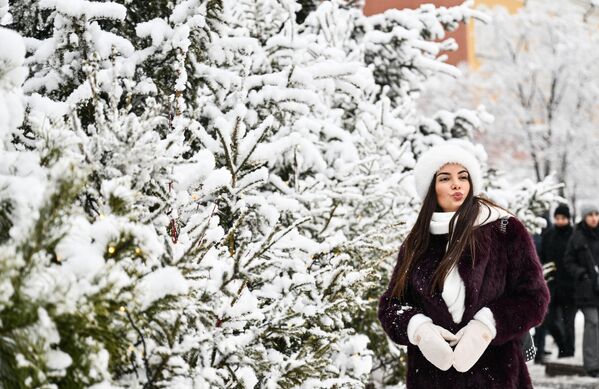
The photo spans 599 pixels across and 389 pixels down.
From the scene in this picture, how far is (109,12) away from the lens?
367 cm

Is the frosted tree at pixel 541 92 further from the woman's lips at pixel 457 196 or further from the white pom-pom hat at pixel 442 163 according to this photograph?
the woman's lips at pixel 457 196

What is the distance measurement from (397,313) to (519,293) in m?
0.50

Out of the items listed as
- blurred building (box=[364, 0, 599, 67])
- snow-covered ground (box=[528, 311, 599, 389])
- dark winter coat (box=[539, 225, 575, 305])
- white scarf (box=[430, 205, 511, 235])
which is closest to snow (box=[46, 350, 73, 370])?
white scarf (box=[430, 205, 511, 235])

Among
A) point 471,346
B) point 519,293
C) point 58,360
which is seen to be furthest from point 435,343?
point 58,360

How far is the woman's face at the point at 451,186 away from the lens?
11.7ft

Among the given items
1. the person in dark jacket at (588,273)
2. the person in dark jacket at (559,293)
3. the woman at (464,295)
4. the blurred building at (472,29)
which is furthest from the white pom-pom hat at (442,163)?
the blurred building at (472,29)

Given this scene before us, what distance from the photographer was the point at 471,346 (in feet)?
10.5

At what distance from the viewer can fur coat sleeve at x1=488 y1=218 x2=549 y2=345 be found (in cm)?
326

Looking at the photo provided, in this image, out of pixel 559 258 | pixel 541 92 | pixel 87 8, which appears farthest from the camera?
pixel 541 92

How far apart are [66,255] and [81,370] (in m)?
0.27

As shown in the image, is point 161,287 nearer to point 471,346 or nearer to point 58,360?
point 58,360

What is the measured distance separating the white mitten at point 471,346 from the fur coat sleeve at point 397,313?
27 cm

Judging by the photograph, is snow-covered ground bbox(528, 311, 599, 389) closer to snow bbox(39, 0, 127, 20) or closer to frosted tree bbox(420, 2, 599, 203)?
snow bbox(39, 0, 127, 20)

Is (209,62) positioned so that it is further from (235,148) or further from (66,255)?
(66,255)
